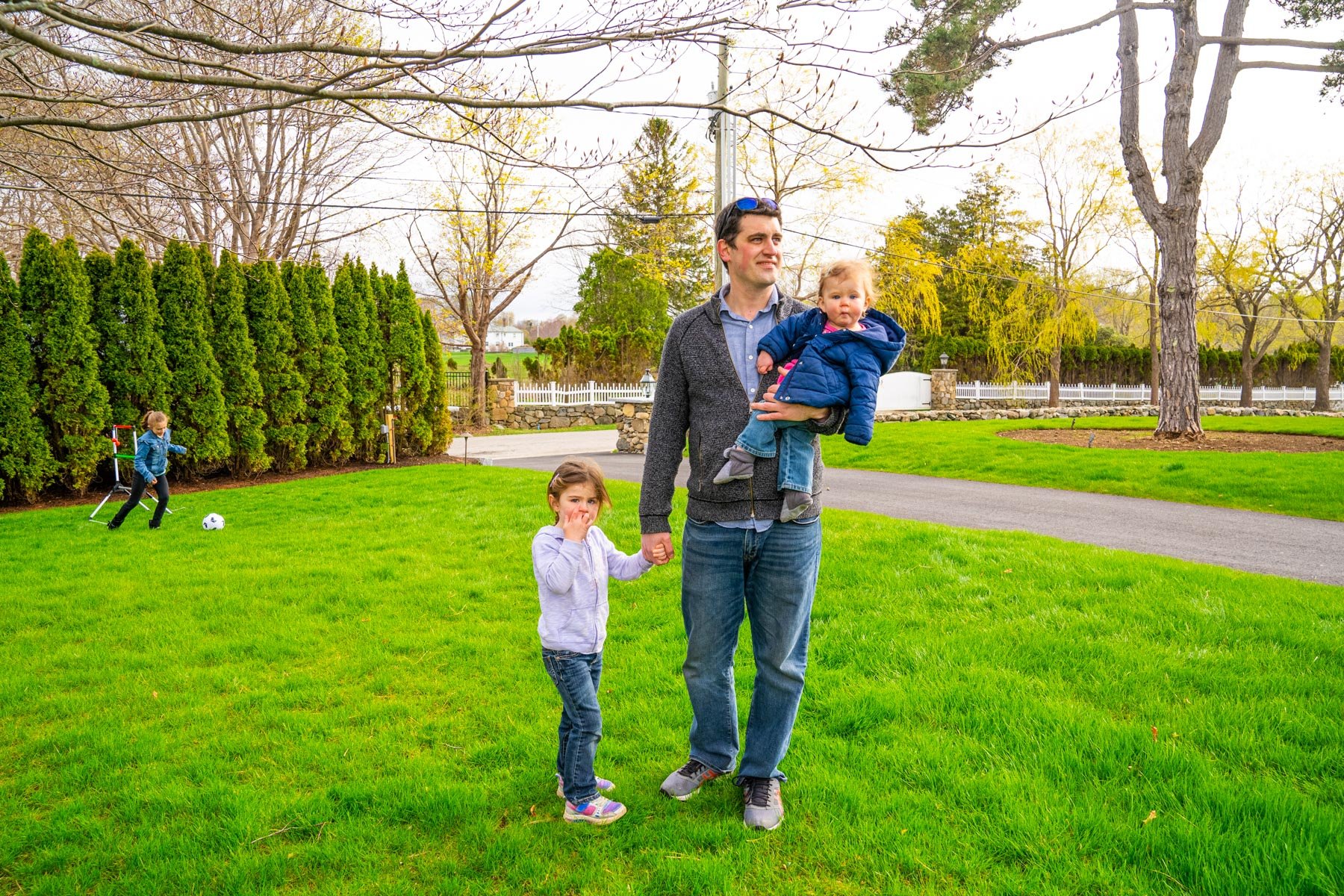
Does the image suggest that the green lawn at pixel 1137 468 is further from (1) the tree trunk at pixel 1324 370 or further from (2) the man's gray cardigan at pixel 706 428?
(1) the tree trunk at pixel 1324 370

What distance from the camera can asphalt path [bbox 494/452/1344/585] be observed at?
6332mm

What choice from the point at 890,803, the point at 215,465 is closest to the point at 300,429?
the point at 215,465

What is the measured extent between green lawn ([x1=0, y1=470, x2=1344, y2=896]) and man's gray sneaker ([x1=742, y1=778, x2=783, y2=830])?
44 millimetres

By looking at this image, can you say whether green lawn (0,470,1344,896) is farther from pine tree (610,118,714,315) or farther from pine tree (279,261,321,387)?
pine tree (610,118,714,315)

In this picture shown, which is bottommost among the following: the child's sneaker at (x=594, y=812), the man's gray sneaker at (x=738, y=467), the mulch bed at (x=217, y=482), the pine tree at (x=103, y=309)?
the child's sneaker at (x=594, y=812)

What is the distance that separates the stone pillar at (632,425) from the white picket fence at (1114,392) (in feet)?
55.7

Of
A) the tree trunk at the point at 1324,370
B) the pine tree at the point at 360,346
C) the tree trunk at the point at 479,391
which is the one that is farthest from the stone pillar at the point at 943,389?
the pine tree at the point at 360,346

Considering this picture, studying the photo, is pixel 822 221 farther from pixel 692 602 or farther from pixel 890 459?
pixel 692 602

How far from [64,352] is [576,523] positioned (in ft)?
37.4

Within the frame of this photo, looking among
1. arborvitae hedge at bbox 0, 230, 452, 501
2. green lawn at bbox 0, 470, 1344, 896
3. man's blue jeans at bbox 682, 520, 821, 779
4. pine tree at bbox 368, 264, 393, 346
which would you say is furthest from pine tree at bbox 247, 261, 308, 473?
man's blue jeans at bbox 682, 520, 821, 779

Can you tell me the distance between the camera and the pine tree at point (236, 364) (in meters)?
12.3

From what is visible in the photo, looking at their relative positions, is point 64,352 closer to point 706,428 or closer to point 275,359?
point 275,359

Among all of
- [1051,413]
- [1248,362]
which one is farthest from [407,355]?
[1248,362]

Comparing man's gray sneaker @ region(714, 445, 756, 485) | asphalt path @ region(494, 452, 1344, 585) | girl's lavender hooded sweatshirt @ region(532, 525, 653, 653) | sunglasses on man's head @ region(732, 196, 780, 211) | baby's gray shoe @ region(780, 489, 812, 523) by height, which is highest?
sunglasses on man's head @ region(732, 196, 780, 211)
